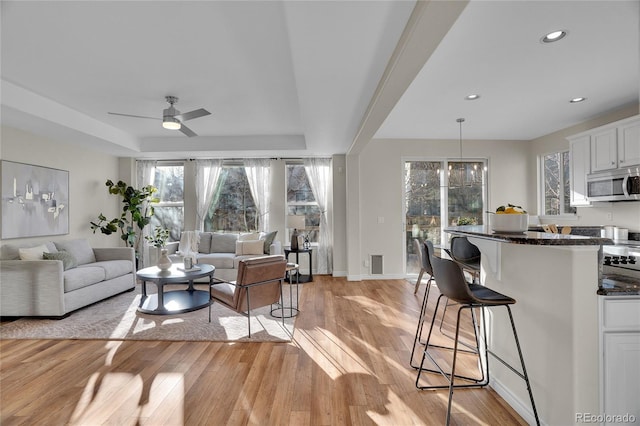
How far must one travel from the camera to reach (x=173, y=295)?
4445 mm

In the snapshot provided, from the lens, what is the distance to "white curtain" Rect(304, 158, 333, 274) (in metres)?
6.47

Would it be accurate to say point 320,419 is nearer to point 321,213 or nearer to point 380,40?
point 380,40

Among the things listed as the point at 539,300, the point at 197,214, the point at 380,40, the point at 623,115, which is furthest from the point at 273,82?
the point at 623,115

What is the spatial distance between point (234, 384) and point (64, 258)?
3381mm

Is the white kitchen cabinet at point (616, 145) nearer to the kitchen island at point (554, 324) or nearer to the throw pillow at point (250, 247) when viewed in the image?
the kitchen island at point (554, 324)

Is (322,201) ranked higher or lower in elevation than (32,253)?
higher

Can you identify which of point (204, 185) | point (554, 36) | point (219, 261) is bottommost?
point (219, 261)

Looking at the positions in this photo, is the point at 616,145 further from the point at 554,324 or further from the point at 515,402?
the point at 515,402

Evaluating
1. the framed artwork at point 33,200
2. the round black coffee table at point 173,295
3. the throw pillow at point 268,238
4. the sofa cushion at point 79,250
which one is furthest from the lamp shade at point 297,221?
the framed artwork at point 33,200

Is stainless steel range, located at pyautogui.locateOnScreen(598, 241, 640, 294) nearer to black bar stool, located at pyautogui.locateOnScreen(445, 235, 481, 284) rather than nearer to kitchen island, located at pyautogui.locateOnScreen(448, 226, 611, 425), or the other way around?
kitchen island, located at pyautogui.locateOnScreen(448, 226, 611, 425)

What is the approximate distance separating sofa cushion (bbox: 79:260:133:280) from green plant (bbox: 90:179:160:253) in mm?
1019

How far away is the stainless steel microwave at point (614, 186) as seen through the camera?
364 centimetres

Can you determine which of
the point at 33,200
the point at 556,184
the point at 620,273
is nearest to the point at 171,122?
the point at 33,200

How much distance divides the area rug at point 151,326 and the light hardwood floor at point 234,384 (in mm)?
146
